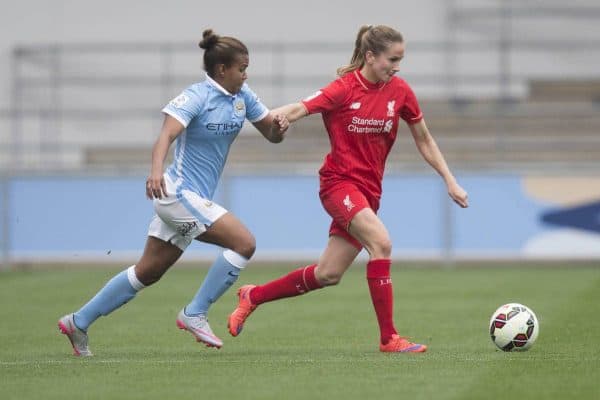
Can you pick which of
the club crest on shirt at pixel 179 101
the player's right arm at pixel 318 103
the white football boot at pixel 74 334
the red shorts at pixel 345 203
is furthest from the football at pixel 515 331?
the white football boot at pixel 74 334

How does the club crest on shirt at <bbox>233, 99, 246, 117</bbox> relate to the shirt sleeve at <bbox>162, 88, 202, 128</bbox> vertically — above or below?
below

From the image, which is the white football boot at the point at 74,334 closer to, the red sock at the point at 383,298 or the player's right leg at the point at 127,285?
the player's right leg at the point at 127,285

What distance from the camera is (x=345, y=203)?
27.2 feet

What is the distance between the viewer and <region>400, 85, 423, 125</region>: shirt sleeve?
8555 mm

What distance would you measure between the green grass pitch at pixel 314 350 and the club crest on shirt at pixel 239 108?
1507 millimetres

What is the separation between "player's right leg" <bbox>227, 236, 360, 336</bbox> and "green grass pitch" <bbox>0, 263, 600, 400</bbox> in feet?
0.82

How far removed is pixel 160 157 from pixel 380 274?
1.58m

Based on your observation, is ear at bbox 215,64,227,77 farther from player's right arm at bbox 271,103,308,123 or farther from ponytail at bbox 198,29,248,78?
player's right arm at bbox 271,103,308,123

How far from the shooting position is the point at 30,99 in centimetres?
2112

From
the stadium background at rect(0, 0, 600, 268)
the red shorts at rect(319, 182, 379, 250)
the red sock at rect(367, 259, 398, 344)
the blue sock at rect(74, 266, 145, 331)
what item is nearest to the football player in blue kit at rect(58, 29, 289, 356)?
the blue sock at rect(74, 266, 145, 331)

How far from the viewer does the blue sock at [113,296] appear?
816 cm

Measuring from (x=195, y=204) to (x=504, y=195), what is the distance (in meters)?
10.0

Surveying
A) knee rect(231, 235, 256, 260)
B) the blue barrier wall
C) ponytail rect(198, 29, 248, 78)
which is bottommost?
the blue barrier wall

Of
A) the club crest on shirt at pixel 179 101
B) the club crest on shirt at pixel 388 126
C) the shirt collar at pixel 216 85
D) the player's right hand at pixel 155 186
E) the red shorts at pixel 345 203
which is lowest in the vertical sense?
the red shorts at pixel 345 203
